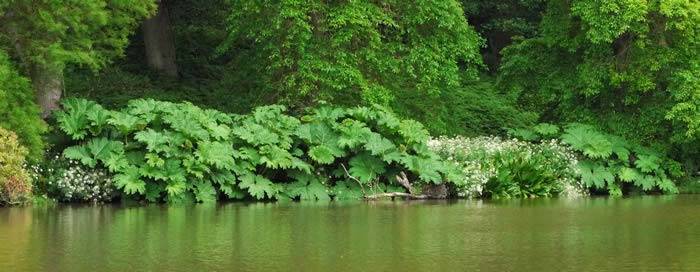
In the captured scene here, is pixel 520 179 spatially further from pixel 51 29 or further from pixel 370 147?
pixel 51 29

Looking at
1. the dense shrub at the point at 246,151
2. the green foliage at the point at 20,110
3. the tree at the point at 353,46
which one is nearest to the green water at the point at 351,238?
the dense shrub at the point at 246,151

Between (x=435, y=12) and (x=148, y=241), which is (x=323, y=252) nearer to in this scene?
(x=148, y=241)

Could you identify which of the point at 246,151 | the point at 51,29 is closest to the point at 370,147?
the point at 246,151

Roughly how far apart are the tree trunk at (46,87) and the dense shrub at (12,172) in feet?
6.96

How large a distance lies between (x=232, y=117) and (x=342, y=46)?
359 cm

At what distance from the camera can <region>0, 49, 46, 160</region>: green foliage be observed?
17734mm

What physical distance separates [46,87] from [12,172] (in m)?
3.05

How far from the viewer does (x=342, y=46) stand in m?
23.3

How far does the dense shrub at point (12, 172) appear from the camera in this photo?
1702 centimetres

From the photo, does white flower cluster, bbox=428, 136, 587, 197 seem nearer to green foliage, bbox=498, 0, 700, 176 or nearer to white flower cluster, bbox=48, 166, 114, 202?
green foliage, bbox=498, 0, 700, 176

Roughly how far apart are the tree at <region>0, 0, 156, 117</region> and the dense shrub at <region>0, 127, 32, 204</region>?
5.65 ft

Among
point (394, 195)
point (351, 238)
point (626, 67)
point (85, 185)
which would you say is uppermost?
point (626, 67)

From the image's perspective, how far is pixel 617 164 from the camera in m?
23.0

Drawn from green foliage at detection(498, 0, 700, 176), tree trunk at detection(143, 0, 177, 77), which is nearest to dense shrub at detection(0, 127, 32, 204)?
green foliage at detection(498, 0, 700, 176)
